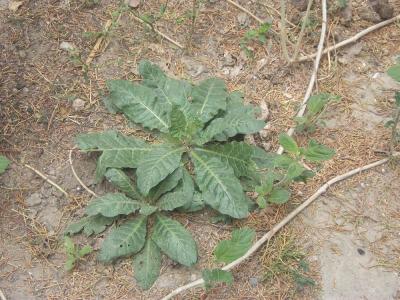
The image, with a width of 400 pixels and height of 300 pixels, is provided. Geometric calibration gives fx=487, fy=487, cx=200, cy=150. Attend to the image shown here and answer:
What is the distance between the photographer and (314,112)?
2.63 meters

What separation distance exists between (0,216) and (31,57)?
94 centimetres

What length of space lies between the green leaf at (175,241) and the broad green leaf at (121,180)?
0.20 metres

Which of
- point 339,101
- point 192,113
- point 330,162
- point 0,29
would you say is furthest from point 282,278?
point 0,29

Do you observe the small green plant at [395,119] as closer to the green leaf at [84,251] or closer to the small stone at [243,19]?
the small stone at [243,19]

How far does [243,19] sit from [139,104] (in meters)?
0.98

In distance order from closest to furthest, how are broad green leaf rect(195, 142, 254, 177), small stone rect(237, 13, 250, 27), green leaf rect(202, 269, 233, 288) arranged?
green leaf rect(202, 269, 233, 288) → broad green leaf rect(195, 142, 254, 177) → small stone rect(237, 13, 250, 27)

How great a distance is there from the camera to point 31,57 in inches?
109

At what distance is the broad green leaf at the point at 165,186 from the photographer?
238 cm

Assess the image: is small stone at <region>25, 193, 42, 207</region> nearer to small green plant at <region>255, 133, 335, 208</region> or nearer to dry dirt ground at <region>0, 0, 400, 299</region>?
dry dirt ground at <region>0, 0, 400, 299</region>

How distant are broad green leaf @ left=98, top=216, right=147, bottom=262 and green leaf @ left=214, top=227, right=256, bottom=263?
368 mm

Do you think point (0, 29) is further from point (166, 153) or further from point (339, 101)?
point (339, 101)

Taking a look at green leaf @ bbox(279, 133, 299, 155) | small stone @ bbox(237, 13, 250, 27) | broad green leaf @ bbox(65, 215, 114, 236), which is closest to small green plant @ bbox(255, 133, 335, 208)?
green leaf @ bbox(279, 133, 299, 155)

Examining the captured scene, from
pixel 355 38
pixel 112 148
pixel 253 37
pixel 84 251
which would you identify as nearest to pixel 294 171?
pixel 112 148

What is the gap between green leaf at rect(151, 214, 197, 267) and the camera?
86.9 inches
